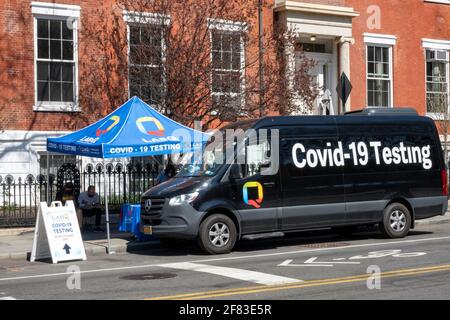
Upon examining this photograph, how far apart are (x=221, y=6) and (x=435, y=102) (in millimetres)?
12541

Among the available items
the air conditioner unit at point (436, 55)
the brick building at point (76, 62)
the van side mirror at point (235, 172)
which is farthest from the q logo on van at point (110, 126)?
the air conditioner unit at point (436, 55)

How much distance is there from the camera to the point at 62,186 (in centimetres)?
1875

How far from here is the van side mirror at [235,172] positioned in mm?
13969

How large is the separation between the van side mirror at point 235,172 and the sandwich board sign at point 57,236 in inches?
126

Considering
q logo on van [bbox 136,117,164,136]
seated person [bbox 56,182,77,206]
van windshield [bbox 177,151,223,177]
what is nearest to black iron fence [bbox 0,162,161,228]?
seated person [bbox 56,182,77,206]

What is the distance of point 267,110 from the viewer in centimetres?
1997

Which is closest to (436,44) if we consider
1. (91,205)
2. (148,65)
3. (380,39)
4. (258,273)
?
(380,39)

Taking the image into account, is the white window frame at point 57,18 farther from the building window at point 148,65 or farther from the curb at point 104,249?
the curb at point 104,249

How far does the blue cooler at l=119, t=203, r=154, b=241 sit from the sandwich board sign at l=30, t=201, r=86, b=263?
1.80 metres

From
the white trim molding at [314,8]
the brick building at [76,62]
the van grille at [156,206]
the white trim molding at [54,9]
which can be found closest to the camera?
the van grille at [156,206]

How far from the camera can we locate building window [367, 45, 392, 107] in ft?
91.3

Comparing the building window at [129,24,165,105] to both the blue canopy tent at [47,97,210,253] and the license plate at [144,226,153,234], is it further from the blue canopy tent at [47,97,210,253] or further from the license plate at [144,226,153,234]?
the license plate at [144,226,153,234]

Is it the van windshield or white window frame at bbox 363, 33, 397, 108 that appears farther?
white window frame at bbox 363, 33, 397, 108

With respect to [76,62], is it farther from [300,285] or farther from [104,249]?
[300,285]
